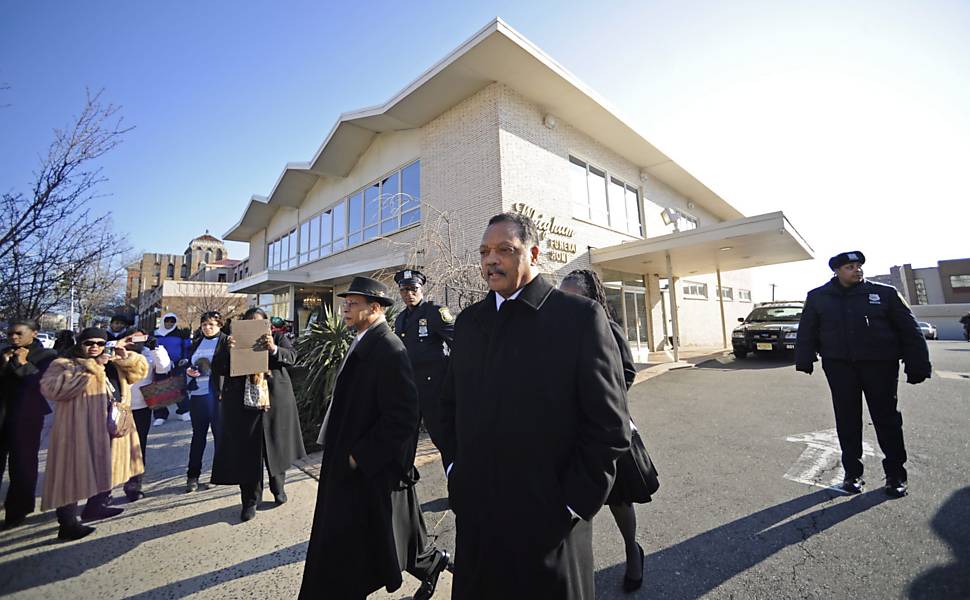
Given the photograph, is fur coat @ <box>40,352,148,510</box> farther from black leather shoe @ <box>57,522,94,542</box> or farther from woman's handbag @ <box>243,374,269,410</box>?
woman's handbag @ <box>243,374,269,410</box>

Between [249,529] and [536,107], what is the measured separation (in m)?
11.7

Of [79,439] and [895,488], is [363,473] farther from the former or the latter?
[895,488]

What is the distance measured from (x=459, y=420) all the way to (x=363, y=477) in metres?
0.97

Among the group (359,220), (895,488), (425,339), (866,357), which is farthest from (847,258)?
(359,220)

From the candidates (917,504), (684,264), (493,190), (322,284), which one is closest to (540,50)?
(493,190)

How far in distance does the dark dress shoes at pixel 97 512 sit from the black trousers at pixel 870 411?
682cm

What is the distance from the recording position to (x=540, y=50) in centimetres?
951

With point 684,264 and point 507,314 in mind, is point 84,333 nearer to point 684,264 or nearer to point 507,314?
point 507,314

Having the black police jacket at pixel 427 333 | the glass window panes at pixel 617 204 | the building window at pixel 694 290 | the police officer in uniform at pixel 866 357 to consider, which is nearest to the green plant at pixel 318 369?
the black police jacket at pixel 427 333

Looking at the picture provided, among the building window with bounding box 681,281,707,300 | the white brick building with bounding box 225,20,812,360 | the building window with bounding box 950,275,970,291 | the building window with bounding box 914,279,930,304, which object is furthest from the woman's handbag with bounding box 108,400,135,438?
the building window with bounding box 914,279,930,304

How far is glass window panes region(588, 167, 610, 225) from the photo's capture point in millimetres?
13102

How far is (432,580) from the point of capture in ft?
7.96

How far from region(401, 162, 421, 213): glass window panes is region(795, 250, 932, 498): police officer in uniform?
1073 centimetres

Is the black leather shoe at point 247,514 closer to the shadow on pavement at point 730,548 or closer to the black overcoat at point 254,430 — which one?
the black overcoat at point 254,430
